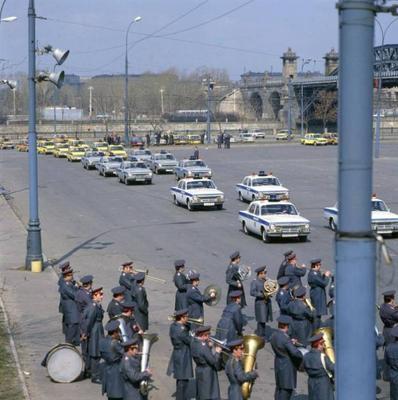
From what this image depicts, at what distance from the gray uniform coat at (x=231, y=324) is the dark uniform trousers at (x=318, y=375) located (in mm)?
2581

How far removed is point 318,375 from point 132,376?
2.20 meters

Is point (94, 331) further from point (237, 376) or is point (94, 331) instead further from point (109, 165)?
point (109, 165)

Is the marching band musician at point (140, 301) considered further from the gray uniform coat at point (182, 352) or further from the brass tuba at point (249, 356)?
the brass tuba at point (249, 356)

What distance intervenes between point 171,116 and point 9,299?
144m

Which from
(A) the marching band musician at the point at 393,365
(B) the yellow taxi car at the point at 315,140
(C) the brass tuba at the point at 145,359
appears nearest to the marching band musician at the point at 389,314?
(A) the marching band musician at the point at 393,365

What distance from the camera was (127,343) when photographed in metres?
10.2

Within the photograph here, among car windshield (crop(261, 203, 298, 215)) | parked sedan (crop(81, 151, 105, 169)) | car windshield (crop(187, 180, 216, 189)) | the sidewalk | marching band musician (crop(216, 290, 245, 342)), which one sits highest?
parked sedan (crop(81, 151, 105, 169))

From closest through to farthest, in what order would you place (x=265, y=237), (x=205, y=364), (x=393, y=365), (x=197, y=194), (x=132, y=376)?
1. (x=132, y=376)
2. (x=205, y=364)
3. (x=393, y=365)
4. (x=265, y=237)
5. (x=197, y=194)

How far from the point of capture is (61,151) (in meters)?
75.7

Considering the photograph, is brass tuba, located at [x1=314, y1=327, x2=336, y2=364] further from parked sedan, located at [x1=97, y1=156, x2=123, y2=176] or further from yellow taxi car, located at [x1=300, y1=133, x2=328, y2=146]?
yellow taxi car, located at [x1=300, y1=133, x2=328, y2=146]

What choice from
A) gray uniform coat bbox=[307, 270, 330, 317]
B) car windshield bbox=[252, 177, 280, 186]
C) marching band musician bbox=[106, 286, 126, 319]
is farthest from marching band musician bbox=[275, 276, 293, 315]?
car windshield bbox=[252, 177, 280, 186]

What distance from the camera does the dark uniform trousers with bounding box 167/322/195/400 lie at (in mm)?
11719

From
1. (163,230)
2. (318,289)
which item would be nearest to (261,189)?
(163,230)

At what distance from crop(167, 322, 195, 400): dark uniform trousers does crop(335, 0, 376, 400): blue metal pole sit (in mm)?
7163
